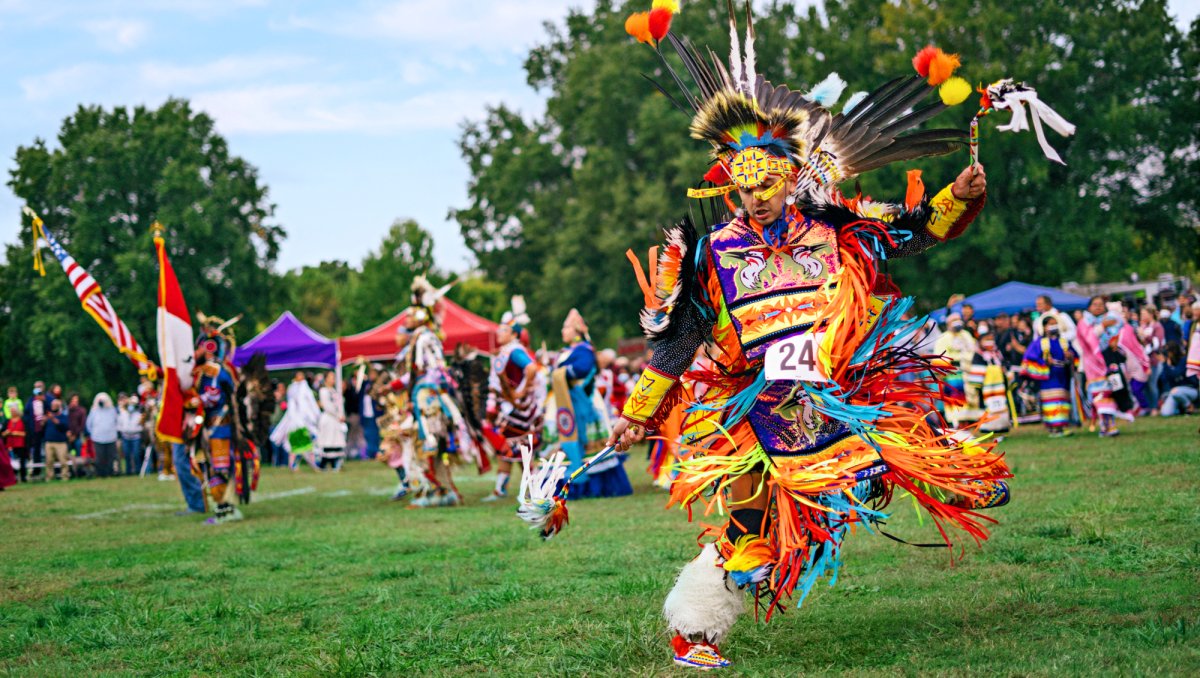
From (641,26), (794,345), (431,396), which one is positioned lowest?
(431,396)

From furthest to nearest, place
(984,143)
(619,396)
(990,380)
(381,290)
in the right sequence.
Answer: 1. (381,290)
2. (984,143)
3. (619,396)
4. (990,380)

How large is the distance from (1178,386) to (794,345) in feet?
52.3

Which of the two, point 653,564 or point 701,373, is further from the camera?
point 653,564

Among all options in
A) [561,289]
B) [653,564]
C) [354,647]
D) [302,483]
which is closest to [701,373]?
[354,647]

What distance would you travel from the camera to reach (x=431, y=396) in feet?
40.4

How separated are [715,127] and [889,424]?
140 centimetres

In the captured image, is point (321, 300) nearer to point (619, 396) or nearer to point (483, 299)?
point (483, 299)

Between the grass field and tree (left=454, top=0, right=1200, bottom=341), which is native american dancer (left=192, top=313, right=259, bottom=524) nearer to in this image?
the grass field

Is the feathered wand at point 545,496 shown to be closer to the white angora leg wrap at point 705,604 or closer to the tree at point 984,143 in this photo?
the white angora leg wrap at point 705,604

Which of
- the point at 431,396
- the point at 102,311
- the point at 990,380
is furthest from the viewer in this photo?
the point at 990,380

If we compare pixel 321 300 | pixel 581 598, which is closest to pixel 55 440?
pixel 581 598

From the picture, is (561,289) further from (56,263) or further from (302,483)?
(302,483)

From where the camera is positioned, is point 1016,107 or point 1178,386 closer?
point 1016,107

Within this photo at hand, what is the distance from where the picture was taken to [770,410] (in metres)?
4.51
